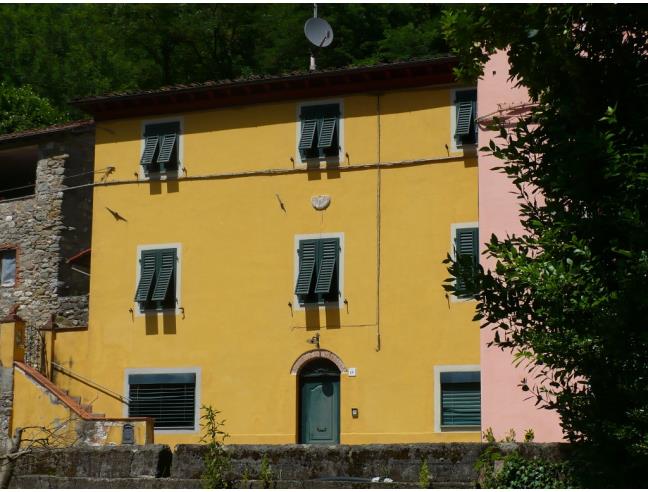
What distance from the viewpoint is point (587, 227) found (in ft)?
41.1

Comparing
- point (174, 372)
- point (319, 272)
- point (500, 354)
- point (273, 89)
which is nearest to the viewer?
point (500, 354)

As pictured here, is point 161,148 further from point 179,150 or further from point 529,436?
point 529,436

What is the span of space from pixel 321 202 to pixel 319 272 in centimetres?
150

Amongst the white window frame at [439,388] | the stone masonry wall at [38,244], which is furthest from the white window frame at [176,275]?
the white window frame at [439,388]

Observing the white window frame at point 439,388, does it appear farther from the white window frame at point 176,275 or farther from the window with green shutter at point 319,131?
the white window frame at point 176,275

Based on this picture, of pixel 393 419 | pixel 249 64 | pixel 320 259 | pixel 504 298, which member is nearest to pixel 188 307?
pixel 320 259

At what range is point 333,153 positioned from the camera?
1057 inches

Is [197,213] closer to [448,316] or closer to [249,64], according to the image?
[448,316]

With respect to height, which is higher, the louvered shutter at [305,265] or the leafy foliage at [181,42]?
the leafy foliage at [181,42]

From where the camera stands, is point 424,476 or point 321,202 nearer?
point 424,476

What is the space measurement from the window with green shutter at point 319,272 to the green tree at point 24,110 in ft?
61.1

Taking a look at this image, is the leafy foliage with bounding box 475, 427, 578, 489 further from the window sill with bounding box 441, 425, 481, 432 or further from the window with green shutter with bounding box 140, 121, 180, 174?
the window with green shutter with bounding box 140, 121, 180, 174

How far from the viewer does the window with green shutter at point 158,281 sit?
27372mm

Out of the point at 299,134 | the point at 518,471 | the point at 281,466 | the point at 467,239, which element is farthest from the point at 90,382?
the point at 518,471
